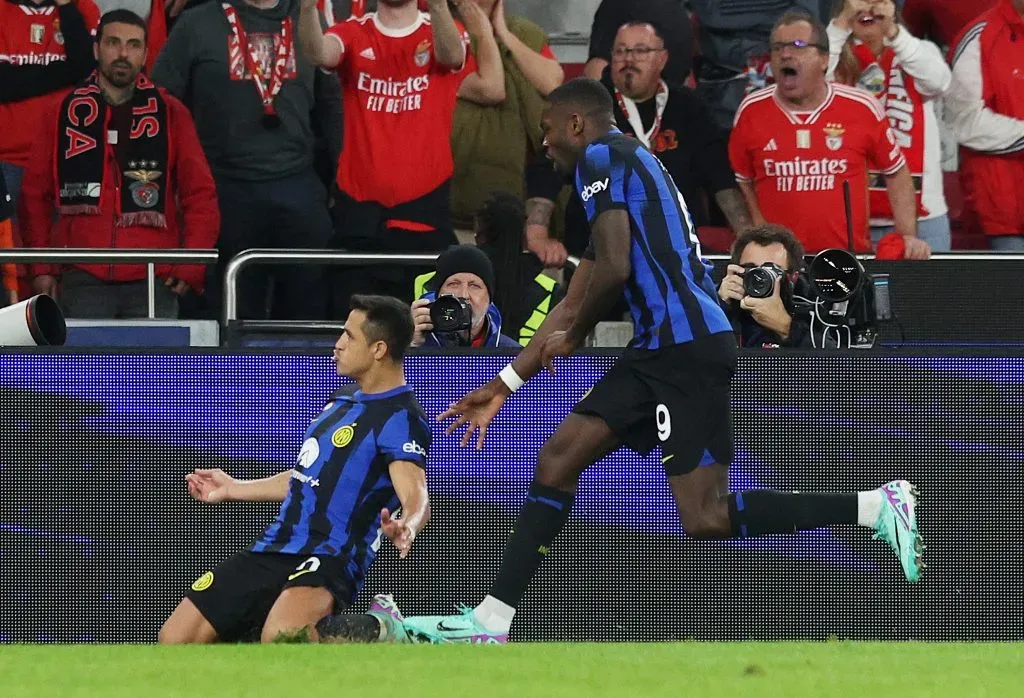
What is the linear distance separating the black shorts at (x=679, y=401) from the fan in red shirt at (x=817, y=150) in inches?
152

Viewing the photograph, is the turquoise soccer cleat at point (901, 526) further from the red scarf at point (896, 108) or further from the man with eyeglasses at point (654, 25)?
the man with eyeglasses at point (654, 25)

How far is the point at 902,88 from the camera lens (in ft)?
36.2

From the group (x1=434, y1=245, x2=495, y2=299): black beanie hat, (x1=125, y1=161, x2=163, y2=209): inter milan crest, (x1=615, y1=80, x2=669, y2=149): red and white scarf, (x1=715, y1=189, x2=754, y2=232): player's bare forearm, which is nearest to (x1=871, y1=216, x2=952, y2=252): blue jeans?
(x1=715, y1=189, x2=754, y2=232): player's bare forearm

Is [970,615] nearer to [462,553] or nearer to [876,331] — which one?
[876,331]

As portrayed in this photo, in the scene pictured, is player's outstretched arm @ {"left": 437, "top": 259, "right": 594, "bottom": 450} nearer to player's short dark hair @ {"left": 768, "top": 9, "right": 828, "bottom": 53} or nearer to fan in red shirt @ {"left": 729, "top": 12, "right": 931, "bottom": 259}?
fan in red shirt @ {"left": 729, "top": 12, "right": 931, "bottom": 259}

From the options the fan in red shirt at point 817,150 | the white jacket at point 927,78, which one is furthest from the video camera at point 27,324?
the white jacket at point 927,78

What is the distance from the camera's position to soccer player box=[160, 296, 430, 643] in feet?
22.2

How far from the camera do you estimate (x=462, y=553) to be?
7.89 meters

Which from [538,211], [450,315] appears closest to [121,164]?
[538,211]

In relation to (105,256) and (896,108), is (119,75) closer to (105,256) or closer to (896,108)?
(105,256)

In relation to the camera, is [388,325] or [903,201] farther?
[903,201]

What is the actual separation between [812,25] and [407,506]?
4946mm

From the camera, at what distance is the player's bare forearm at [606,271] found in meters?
6.64

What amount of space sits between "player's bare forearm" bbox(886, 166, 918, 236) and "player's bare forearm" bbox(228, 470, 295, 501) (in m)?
4.61
